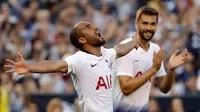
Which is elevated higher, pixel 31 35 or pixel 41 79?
pixel 31 35

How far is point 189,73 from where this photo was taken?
51.9 feet

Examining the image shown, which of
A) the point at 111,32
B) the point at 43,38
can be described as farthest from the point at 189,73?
the point at 43,38

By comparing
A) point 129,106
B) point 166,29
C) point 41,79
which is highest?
point 166,29

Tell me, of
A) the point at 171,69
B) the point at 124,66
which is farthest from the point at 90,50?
the point at 171,69

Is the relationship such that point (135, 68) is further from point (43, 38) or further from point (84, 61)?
point (43, 38)

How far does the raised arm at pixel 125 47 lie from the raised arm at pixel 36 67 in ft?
3.45

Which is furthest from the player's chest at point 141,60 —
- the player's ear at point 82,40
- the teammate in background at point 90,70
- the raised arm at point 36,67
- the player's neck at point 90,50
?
the raised arm at point 36,67

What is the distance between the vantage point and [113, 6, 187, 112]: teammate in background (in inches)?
381

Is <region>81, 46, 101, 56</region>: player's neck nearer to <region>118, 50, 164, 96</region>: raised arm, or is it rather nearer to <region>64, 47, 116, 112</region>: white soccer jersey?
<region>64, 47, 116, 112</region>: white soccer jersey

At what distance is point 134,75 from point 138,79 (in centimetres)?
27

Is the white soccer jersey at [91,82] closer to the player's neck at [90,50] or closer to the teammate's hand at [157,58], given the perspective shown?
the player's neck at [90,50]

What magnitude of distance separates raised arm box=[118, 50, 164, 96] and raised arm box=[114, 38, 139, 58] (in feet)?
1.05

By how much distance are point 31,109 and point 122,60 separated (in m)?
5.22

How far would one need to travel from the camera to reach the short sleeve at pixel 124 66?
9.73 metres
